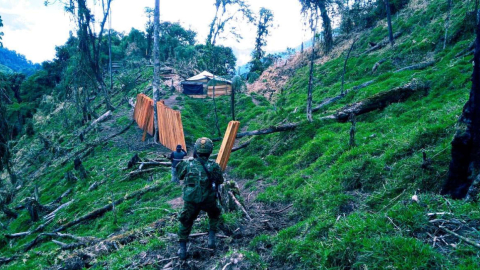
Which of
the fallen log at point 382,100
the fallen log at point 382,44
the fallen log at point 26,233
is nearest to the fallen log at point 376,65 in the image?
the fallen log at point 382,44

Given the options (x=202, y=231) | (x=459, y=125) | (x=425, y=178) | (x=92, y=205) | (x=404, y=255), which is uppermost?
(x=459, y=125)

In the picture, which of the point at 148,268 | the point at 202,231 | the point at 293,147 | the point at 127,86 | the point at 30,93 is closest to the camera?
the point at 148,268

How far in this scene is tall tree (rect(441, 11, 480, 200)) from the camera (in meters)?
3.58

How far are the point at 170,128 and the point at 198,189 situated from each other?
29.2 feet

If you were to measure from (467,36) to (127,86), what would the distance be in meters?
24.0

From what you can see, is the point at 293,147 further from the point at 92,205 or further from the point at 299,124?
the point at 92,205

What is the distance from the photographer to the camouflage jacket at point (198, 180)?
4531 mm

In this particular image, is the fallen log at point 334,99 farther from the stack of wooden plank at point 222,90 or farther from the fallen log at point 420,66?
the stack of wooden plank at point 222,90

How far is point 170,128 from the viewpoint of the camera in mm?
13078

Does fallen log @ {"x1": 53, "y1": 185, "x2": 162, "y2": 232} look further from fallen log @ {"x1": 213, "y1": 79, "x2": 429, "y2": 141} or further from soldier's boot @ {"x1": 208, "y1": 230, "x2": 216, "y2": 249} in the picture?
fallen log @ {"x1": 213, "y1": 79, "x2": 429, "y2": 141}

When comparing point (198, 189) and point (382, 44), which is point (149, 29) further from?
point (198, 189)

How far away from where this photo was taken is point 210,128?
706 inches

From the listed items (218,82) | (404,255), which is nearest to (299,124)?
(404,255)

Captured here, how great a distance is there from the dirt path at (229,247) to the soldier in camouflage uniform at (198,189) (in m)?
0.17
